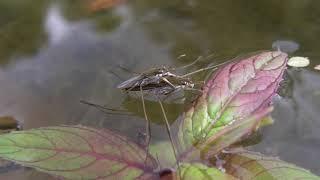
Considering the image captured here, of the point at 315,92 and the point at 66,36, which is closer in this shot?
the point at 315,92

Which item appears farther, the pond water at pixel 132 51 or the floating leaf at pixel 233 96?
the pond water at pixel 132 51

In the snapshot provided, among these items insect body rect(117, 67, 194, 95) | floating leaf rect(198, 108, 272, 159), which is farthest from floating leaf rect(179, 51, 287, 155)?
insect body rect(117, 67, 194, 95)

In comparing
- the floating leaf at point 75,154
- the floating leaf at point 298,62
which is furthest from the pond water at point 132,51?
the floating leaf at point 75,154

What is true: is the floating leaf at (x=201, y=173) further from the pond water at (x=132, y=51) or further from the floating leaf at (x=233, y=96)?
the pond water at (x=132, y=51)

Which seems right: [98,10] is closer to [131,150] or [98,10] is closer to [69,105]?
[69,105]

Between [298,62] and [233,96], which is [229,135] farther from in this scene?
[298,62]

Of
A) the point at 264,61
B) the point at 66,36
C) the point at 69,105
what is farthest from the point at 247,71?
the point at 66,36
